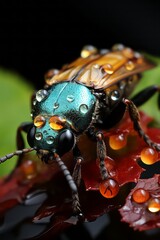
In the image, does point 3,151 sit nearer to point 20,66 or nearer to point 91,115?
point 91,115

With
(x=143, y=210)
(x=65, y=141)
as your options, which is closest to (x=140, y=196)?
(x=143, y=210)

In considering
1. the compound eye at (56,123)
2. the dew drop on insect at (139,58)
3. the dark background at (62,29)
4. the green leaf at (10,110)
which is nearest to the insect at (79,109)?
the compound eye at (56,123)

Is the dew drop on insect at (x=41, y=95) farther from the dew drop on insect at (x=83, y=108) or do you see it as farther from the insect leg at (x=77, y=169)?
the insect leg at (x=77, y=169)

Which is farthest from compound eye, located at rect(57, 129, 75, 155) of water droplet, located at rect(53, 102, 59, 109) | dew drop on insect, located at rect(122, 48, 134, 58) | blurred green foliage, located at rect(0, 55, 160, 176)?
dew drop on insect, located at rect(122, 48, 134, 58)

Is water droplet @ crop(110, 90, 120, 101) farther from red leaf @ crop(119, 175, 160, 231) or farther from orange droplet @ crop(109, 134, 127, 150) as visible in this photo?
red leaf @ crop(119, 175, 160, 231)

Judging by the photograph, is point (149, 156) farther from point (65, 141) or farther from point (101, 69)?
point (101, 69)

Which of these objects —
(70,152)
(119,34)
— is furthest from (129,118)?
(119,34)
